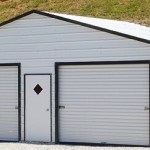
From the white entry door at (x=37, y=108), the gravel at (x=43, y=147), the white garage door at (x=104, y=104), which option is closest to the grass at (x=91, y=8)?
the white entry door at (x=37, y=108)

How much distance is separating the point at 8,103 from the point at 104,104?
341 centimetres

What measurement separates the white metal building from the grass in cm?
2274

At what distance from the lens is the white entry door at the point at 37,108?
56.2 feet

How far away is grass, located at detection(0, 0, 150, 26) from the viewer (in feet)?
139

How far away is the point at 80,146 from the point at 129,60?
9.63ft

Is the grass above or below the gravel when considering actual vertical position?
above

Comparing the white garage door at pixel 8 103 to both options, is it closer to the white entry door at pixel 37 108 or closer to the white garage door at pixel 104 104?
the white entry door at pixel 37 108

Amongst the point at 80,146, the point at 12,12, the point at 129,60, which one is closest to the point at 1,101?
the point at 80,146

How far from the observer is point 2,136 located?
1798cm

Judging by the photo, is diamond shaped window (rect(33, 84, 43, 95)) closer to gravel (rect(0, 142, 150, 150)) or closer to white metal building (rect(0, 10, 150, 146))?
white metal building (rect(0, 10, 150, 146))

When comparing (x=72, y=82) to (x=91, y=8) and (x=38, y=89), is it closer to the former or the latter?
(x=38, y=89)

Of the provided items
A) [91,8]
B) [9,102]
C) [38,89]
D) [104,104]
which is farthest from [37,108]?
[91,8]

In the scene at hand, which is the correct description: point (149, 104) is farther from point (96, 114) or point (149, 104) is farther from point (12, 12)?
point (12, 12)

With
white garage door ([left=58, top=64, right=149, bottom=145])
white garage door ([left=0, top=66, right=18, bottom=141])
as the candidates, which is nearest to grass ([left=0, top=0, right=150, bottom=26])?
white garage door ([left=0, top=66, right=18, bottom=141])
